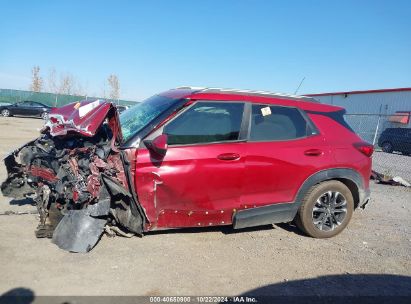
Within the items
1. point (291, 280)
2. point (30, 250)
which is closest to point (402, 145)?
point (291, 280)

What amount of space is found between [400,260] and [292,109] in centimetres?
236

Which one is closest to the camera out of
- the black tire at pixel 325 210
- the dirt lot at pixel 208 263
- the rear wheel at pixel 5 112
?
the dirt lot at pixel 208 263

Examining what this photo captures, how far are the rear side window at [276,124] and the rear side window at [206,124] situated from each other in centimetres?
23

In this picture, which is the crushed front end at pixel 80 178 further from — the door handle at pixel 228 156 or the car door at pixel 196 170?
the door handle at pixel 228 156

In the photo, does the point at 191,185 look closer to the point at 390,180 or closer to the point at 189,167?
the point at 189,167

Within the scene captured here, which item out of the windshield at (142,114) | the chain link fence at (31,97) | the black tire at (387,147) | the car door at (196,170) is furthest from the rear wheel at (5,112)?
the car door at (196,170)

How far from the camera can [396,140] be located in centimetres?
2153

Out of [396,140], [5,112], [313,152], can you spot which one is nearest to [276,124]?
[313,152]

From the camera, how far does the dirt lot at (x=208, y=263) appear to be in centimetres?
352

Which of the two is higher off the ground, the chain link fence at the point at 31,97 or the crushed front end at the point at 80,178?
the crushed front end at the point at 80,178

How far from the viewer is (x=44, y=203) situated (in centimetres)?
426

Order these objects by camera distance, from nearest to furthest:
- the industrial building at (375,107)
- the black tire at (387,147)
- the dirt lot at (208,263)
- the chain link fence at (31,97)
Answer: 1. the dirt lot at (208,263)
2. the black tire at (387,147)
3. the industrial building at (375,107)
4. the chain link fence at (31,97)

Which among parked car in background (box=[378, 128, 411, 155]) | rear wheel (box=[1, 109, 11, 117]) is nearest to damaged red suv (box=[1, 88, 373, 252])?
parked car in background (box=[378, 128, 411, 155])

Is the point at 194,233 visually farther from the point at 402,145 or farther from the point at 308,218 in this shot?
the point at 402,145
